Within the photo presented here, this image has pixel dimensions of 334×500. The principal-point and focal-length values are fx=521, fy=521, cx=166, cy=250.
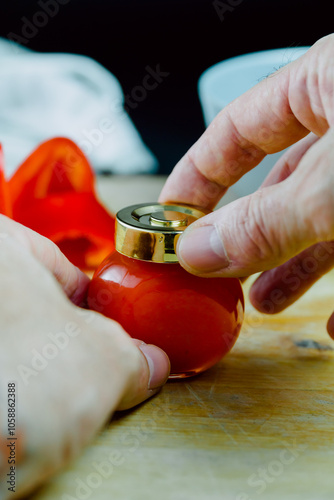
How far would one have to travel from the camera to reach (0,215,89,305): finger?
2.37 ft

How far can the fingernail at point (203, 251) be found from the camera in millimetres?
618

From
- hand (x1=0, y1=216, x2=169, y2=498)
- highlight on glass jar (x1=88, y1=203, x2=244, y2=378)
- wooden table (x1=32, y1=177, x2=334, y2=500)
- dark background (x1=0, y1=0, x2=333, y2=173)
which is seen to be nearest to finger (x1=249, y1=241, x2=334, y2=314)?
wooden table (x1=32, y1=177, x2=334, y2=500)

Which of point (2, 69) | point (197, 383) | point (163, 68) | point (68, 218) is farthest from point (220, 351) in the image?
point (2, 69)

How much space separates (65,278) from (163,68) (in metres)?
1.41

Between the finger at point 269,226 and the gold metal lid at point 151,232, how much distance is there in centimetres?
3

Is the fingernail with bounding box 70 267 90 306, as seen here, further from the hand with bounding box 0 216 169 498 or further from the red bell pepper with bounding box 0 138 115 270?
the red bell pepper with bounding box 0 138 115 270

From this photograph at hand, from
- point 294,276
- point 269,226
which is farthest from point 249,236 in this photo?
point 294,276

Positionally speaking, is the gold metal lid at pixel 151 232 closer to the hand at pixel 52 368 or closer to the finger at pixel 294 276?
the hand at pixel 52 368

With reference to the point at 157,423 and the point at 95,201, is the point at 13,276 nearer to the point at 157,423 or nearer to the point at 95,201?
the point at 157,423

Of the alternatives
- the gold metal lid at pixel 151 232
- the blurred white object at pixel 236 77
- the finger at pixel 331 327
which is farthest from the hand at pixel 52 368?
the blurred white object at pixel 236 77

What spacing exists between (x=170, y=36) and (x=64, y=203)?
3.34 feet

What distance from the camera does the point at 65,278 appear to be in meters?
0.78

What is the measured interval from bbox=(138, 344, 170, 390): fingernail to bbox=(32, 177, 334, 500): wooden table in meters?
0.04

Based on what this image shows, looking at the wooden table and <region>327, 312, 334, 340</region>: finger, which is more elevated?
<region>327, 312, 334, 340</region>: finger
